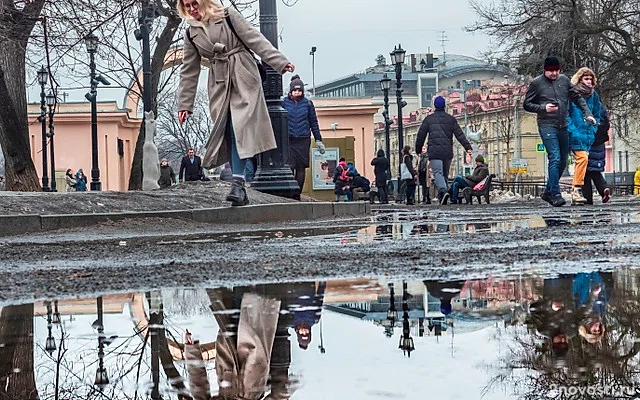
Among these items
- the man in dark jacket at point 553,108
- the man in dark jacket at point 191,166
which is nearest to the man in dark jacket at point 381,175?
the man in dark jacket at point 191,166

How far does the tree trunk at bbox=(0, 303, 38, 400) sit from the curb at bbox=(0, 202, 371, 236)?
6.10 m

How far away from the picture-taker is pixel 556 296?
13.3ft

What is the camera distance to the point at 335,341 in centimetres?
325

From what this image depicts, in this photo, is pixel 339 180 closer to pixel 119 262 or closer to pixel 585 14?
pixel 585 14

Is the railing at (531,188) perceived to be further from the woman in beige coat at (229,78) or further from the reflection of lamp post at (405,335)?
the reflection of lamp post at (405,335)

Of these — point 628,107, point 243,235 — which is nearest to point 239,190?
point 243,235

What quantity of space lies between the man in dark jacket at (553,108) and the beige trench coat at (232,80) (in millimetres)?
4719

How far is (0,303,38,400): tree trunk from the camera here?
8.89ft

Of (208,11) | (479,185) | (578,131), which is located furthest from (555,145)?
(479,185)

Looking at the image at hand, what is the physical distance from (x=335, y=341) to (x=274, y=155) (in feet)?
37.2

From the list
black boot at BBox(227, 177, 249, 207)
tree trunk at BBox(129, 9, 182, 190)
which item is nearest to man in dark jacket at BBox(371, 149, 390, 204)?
tree trunk at BBox(129, 9, 182, 190)

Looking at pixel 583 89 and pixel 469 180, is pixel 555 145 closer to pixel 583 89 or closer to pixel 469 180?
pixel 583 89

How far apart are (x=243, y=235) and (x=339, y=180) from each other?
24.6 m

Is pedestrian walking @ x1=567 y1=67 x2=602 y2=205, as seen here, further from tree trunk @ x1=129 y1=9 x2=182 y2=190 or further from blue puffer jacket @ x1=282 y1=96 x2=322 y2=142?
tree trunk @ x1=129 y1=9 x2=182 y2=190
